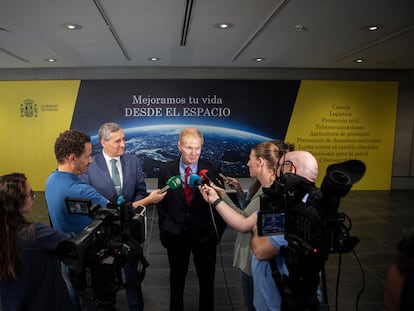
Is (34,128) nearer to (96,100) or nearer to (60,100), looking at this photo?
(60,100)

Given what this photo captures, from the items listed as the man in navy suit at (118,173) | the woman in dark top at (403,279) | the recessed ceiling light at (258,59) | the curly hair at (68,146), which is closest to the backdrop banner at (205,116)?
the recessed ceiling light at (258,59)

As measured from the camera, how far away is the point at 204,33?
4023 mm

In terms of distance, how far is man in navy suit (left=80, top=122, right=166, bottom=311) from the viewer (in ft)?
6.70

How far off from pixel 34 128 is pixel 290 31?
19.2 feet

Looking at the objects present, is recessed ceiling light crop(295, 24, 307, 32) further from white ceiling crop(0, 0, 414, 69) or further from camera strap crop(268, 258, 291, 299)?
camera strap crop(268, 258, 291, 299)

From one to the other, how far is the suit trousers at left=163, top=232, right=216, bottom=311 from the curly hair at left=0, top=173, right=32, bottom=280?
3.32ft

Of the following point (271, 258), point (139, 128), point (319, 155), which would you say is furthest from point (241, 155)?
point (271, 258)

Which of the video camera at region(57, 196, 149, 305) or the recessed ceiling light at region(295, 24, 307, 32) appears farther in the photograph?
the recessed ceiling light at region(295, 24, 307, 32)

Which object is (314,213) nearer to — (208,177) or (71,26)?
(208,177)

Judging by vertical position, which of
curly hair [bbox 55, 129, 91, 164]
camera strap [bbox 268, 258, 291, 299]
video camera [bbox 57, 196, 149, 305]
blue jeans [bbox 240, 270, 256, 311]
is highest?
curly hair [bbox 55, 129, 91, 164]

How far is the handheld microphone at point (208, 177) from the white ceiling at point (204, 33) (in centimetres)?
201

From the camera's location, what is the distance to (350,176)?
101 centimetres

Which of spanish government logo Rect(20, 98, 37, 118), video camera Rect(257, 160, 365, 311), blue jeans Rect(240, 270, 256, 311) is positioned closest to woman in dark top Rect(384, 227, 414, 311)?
video camera Rect(257, 160, 365, 311)

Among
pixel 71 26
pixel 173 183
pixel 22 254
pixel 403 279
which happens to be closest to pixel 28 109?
pixel 71 26
